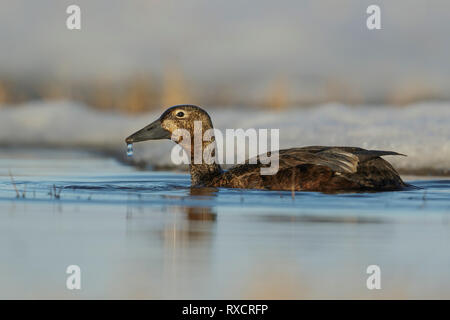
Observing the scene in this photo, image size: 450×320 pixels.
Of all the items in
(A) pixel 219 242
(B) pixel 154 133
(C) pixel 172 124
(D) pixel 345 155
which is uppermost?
(C) pixel 172 124

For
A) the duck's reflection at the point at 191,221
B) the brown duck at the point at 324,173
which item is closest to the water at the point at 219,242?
the duck's reflection at the point at 191,221

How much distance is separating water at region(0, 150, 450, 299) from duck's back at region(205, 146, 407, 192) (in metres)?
0.28

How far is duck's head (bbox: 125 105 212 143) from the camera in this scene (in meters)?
12.0

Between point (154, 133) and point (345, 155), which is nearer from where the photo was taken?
point (345, 155)

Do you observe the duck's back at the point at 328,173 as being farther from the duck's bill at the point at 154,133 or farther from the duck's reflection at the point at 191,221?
the duck's bill at the point at 154,133

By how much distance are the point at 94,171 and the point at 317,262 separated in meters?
8.85

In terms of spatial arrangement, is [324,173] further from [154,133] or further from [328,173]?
[154,133]

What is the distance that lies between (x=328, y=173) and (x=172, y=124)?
2162 millimetres

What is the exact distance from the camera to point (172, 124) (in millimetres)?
11969

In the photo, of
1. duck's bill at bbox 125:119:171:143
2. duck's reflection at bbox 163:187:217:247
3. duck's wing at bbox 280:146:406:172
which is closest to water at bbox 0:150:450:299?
duck's reflection at bbox 163:187:217:247

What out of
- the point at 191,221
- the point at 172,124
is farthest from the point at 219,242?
the point at 172,124

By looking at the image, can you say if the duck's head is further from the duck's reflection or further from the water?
the duck's reflection

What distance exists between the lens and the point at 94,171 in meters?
14.8
